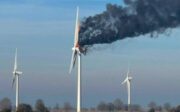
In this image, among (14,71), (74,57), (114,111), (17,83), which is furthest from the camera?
(114,111)

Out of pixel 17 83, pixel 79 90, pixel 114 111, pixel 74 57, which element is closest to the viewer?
pixel 79 90

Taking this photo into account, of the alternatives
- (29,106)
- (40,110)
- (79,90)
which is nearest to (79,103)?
(79,90)

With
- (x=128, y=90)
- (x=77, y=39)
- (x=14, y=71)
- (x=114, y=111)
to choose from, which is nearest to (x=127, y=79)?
(x=128, y=90)

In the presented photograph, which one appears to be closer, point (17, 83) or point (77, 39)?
point (77, 39)

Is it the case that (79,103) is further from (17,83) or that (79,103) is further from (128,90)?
(128,90)

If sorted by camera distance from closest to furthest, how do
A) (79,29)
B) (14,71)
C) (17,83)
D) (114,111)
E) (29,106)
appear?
(79,29) → (17,83) → (14,71) → (29,106) → (114,111)

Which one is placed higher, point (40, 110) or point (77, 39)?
point (77, 39)

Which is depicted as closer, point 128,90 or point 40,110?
point 128,90

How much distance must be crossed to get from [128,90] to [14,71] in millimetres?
25118

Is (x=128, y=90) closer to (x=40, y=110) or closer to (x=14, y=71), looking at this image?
(x=14, y=71)

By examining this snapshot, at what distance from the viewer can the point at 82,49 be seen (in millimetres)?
80000

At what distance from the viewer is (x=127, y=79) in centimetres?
14362

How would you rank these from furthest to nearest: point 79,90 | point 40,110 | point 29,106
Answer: point 40,110
point 29,106
point 79,90

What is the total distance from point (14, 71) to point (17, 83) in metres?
10.3
